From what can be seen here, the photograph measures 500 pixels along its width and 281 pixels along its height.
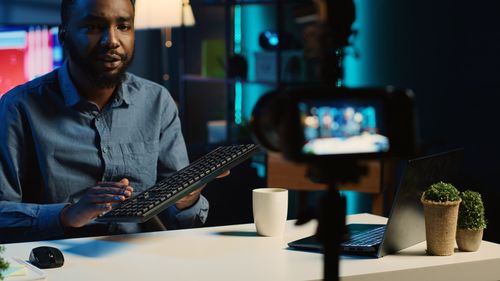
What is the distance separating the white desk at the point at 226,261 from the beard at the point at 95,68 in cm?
55

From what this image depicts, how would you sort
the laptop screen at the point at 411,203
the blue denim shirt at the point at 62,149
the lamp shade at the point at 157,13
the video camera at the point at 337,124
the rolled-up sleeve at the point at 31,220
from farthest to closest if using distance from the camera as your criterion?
1. the lamp shade at the point at 157,13
2. the blue denim shirt at the point at 62,149
3. the rolled-up sleeve at the point at 31,220
4. the laptop screen at the point at 411,203
5. the video camera at the point at 337,124

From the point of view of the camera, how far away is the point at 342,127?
81cm

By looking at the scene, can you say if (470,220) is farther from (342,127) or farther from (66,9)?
(66,9)

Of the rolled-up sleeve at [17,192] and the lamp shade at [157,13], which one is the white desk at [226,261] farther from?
the lamp shade at [157,13]

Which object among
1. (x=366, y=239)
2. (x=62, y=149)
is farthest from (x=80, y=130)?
(x=366, y=239)

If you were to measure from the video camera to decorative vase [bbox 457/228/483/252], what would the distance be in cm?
106

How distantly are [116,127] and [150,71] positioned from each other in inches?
196

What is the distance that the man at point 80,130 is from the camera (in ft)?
7.40

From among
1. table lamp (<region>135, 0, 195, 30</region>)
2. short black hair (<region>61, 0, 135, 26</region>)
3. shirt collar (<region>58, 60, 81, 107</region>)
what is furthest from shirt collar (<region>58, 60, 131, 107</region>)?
table lamp (<region>135, 0, 195, 30</region>)

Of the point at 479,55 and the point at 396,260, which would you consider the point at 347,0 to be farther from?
the point at 479,55

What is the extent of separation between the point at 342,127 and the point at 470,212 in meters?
1.08

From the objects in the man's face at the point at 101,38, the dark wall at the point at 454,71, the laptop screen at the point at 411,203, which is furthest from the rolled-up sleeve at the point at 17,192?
the dark wall at the point at 454,71

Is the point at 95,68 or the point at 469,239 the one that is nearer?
the point at 469,239

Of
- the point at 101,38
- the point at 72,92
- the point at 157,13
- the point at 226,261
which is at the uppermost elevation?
the point at 157,13
